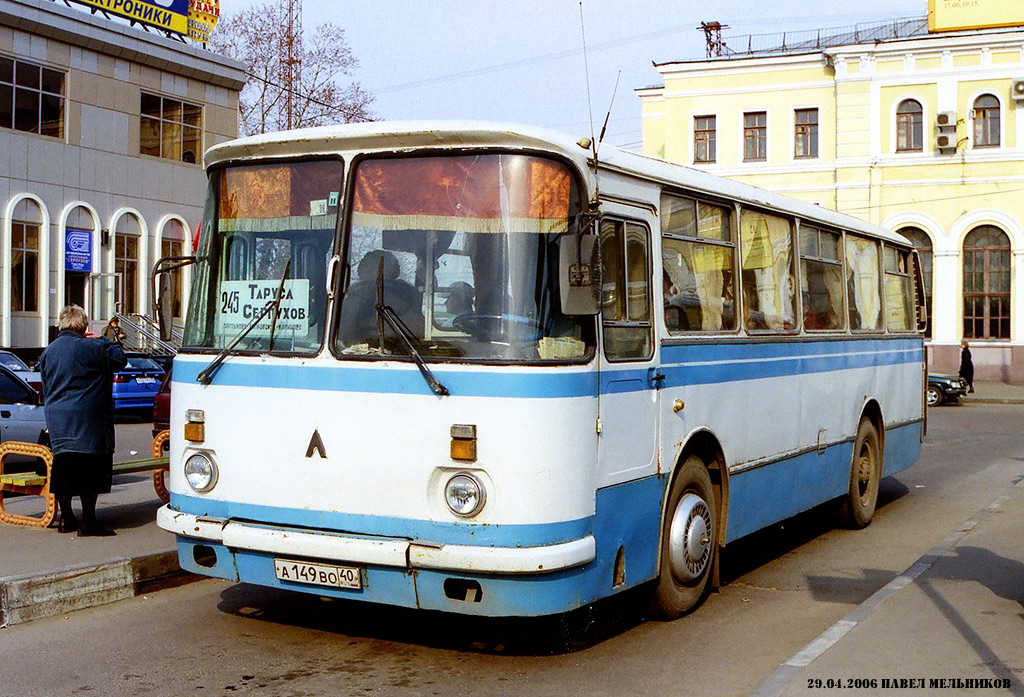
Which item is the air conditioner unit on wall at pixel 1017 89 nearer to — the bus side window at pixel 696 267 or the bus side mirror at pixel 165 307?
the bus side window at pixel 696 267

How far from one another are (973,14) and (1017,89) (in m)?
2.91

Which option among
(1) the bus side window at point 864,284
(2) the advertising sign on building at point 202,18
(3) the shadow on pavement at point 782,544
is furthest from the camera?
(2) the advertising sign on building at point 202,18

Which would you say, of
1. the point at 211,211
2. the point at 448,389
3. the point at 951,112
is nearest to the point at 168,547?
the point at 211,211

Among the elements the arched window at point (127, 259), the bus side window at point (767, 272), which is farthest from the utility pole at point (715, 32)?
the bus side window at point (767, 272)

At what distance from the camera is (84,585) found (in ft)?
25.0

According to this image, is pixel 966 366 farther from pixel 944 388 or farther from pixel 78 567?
pixel 78 567

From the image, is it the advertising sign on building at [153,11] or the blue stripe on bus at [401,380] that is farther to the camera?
the advertising sign on building at [153,11]

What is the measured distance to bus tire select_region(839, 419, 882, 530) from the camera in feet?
36.0

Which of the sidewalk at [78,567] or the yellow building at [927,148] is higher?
the yellow building at [927,148]

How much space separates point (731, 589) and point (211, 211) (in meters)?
4.32

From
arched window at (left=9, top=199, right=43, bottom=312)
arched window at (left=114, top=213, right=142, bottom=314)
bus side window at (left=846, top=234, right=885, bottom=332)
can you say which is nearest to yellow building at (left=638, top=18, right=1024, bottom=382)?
arched window at (left=114, top=213, right=142, bottom=314)

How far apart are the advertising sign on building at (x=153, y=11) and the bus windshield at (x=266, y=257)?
105 feet

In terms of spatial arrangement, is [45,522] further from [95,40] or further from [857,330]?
[95,40]

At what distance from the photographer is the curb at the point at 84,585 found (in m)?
7.19
